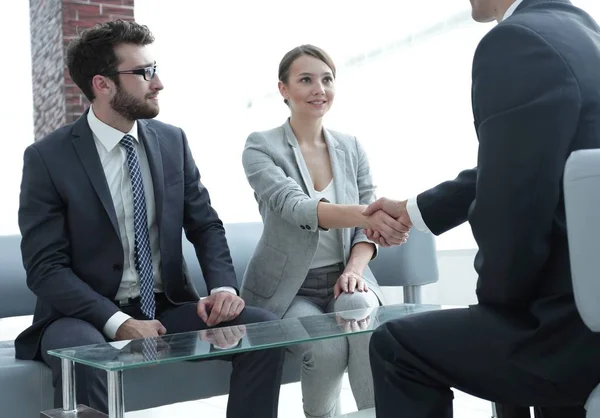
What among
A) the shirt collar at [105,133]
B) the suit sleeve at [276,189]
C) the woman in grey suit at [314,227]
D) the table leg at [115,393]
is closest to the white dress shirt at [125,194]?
the shirt collar at [105,133]

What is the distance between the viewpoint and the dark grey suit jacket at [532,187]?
1278 millimetres

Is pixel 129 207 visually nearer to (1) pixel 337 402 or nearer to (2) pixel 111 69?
(2) pixel 111 69

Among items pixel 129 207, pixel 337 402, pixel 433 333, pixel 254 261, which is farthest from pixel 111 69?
pixel 433 333

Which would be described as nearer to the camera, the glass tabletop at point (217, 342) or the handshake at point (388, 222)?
the glass tabletop at point (217, 342)

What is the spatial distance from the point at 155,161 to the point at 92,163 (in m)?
0.22

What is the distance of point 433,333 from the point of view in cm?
139

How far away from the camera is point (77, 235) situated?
238cm

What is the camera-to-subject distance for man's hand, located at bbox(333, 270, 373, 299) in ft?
8.32

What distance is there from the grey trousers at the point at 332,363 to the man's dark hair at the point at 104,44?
3.47ft

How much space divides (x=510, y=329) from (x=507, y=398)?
142 millimetres

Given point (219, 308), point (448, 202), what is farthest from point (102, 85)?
point (448, 202)

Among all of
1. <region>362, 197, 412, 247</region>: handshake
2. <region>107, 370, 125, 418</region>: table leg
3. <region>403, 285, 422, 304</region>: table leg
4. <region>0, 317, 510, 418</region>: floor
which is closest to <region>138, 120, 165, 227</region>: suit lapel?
<region>362, 197, 412, 247</region>: handshake

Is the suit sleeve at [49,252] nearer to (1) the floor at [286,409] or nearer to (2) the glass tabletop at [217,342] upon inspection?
(2) the glass tabletop at [217,342]

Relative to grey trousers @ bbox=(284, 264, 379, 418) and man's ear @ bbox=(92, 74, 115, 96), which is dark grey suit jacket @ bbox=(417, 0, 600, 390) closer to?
grey trousers @ bbox=(284, 264, 379, 418)
